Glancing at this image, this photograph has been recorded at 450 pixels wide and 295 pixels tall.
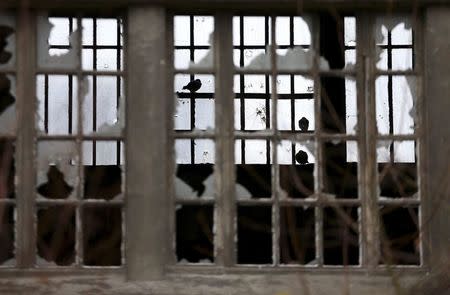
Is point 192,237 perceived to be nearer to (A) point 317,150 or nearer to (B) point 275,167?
(B) point 275,167

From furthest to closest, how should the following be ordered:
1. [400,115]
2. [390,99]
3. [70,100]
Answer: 1. [70,100]
2. [390,99]
3. [400,115]

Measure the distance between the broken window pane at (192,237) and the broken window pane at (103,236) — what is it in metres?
0.36

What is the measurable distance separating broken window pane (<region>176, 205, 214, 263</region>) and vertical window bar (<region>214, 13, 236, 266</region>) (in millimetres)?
93

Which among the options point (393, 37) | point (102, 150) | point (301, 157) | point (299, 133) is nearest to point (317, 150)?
point (299, 133)

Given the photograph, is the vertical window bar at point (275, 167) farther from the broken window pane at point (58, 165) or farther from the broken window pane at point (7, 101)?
the broken window pane at point (7, 101)

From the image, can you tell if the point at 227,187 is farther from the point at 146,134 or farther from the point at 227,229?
the point at 146,134

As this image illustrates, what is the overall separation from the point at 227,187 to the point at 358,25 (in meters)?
1.22

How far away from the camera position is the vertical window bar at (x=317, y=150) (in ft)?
15.5

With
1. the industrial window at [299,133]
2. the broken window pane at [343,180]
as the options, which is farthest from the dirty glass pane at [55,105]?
the broken window pane at [343,180]

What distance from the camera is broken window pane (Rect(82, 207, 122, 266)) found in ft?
15.7

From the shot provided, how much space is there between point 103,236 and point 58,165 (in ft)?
1.59

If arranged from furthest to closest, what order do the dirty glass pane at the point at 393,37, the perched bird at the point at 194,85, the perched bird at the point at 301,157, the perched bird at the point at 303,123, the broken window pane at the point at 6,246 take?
the perched bird at the point at 301,157
the perched bird at the point at 303,123
the perched bird at the point at 194,85
the dirty glass pane at the point at 393,37
the broken window pane at the point at 6,246

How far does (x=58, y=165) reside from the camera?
4.79m

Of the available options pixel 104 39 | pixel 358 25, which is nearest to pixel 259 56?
pixel 358 25
